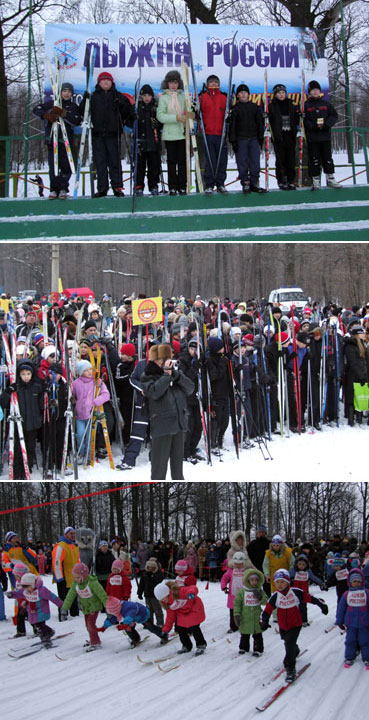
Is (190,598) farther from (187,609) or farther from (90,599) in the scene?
(90,599)

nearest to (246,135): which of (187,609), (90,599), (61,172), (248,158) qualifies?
(248,158)

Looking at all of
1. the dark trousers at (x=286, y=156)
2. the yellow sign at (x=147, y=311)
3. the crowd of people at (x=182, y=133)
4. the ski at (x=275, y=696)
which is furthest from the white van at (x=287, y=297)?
the ski at (x=275, y=696)

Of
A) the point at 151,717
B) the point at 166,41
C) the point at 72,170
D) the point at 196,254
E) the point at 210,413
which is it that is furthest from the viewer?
the point at 166,41

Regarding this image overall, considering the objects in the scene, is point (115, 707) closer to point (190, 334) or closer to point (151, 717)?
point (151, 717)

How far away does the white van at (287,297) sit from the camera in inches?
377

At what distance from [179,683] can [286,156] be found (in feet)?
18.5

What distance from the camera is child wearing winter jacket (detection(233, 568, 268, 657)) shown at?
5.98 metres

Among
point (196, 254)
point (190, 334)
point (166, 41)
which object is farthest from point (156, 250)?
point (166, 41)

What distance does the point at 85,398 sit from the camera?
6.60m

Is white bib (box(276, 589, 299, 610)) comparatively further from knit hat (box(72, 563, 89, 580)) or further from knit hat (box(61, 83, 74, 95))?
knit hat (box(61, 83, 74, 95))

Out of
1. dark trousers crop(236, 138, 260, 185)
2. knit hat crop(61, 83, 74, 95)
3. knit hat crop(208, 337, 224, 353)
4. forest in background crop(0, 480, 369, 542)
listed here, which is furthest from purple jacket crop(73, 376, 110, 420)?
forest in background crop(0, 480, 369, 542)

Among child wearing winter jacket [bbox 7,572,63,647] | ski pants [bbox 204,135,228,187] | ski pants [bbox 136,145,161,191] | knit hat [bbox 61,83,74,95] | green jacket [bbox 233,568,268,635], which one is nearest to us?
green jacket [bbox 233,568,268,635]

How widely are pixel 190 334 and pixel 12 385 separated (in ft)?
5.71

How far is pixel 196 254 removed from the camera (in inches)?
292
